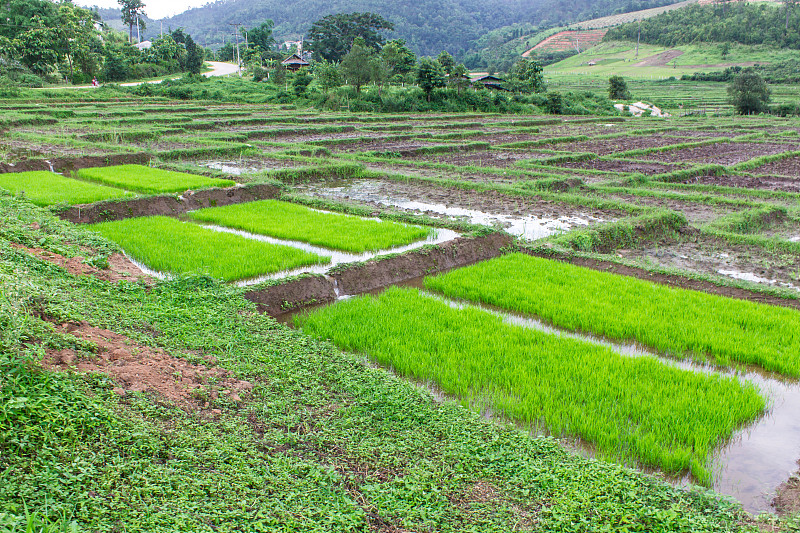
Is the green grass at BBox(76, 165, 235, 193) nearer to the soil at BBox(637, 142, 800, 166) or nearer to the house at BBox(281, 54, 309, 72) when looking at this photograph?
the soil at BBox(637, 142, 800, 166)

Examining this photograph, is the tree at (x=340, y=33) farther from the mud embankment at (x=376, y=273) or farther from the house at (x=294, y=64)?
the mud embankment at (x=376, y=273)

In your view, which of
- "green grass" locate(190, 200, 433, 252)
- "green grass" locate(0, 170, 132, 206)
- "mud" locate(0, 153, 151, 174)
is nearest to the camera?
"green grass" locate(190, 200, 433, 252)

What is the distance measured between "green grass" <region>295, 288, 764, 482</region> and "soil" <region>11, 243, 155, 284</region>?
5.33 feet

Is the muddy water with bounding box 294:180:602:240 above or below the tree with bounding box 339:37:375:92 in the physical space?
below

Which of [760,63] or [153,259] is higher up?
[760,63]

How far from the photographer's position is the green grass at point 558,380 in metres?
3.38

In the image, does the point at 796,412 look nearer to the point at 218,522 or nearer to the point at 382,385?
the point at 382,385

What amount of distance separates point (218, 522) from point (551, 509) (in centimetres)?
145

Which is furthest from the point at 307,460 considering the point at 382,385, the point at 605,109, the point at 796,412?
the point at 605,109

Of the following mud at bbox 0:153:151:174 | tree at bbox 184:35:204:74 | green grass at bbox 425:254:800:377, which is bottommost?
green grass at bbox 425:254:800:377

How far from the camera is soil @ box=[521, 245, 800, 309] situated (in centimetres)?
577

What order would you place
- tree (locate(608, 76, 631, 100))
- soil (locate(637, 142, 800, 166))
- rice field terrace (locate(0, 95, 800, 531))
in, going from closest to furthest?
1. rice field terrace (locate(0, 95, 800, 531))
2. soil (locate(637, 142, 800, 166))
3. tree (locate(608, 76, 631, 100))

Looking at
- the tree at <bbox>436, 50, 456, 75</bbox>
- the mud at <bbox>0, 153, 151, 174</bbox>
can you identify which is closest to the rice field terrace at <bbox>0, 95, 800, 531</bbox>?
the mud at <bbox>0, 153, 151, 174</bbox>

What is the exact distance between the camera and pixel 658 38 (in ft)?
253
